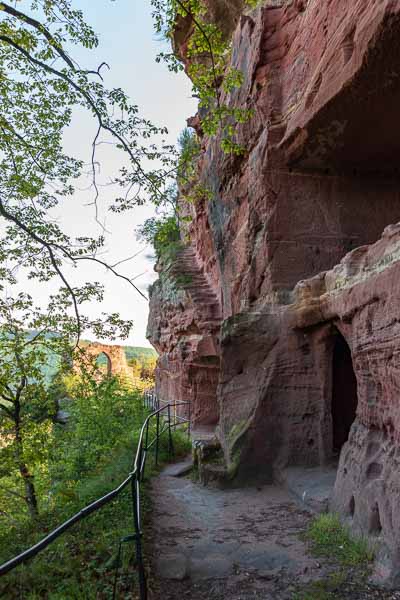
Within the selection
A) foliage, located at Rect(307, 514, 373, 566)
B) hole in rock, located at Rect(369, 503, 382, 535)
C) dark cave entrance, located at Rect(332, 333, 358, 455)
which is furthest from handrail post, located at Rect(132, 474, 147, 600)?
dark cave entrance, located at Rect(332, 333, 358, 455)

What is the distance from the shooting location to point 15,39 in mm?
5672

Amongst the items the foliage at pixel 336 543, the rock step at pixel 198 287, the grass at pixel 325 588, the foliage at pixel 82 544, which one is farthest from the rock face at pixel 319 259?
the rock step at pixel 198 287

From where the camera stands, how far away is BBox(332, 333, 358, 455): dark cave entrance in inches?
290

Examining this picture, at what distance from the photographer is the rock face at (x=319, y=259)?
15.0 ft

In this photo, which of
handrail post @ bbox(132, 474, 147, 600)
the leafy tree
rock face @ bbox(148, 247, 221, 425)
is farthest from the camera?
rock face @ bbox(148, 247, 221, 425)

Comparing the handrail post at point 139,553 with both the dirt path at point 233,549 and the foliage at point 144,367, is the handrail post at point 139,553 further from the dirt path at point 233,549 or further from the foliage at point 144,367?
the foliage at point 144,367

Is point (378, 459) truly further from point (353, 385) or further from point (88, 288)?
point (88, 288)

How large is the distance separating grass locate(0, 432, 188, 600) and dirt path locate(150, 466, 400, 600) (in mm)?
362

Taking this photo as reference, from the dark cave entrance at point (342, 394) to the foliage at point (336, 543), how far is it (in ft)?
8.36

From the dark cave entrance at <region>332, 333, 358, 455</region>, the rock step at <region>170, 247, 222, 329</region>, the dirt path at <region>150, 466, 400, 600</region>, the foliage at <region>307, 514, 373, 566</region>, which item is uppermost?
the rock step at <region>170, 247, 222, 329</region>

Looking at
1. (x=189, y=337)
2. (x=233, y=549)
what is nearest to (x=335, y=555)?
(x=233, y=549)

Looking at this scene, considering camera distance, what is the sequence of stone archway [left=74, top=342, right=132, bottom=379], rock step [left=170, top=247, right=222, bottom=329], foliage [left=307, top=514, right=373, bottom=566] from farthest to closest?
1. stone archway [left=74, top=342, right=132, bottom=379]
2. rock step [left=170, top=247, right=222, bottom=329]
3. foliage [left=307, top=514, right=373, bottom=566]

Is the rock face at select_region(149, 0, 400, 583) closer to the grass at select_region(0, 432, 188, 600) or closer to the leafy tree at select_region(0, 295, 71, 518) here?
the grass at select_region(0, 432, 188, 600)

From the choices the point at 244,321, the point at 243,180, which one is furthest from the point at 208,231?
the point at 244,321
